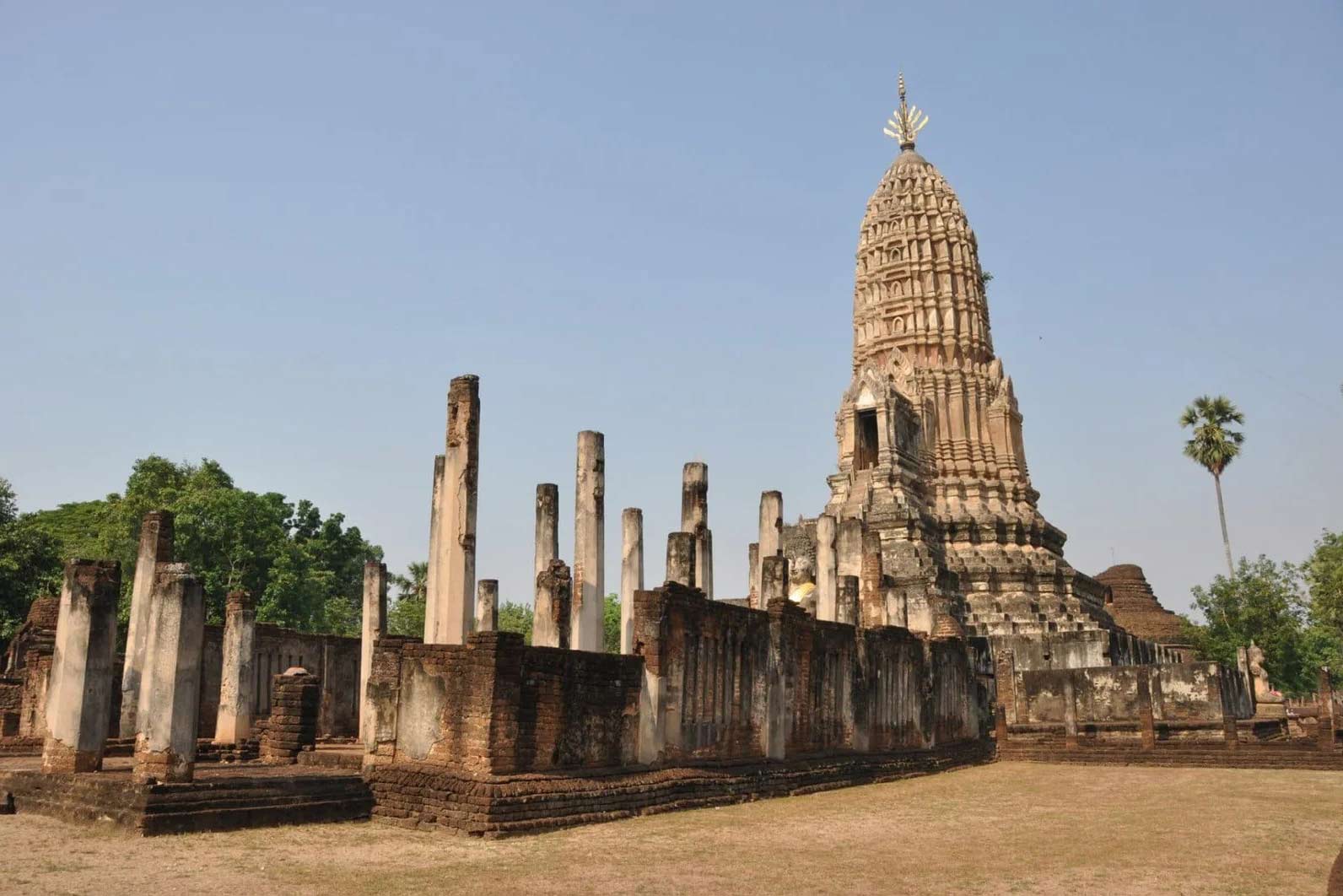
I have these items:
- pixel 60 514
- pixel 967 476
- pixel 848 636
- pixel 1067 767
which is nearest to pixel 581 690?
pixel 848 636

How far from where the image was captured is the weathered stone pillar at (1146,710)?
23.7m

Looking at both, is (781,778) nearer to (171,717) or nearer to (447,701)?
(447,701)

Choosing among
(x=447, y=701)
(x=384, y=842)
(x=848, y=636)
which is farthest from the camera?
(x=848, y=636)

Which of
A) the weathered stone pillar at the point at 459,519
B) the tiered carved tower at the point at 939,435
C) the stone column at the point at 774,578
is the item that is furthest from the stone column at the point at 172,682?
the tiered carved tower at the point at 939,435

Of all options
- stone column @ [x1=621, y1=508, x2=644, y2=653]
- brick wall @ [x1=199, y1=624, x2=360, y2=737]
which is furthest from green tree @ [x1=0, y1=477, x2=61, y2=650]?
stone column @ [x1=621, y1=508, x2=644, y2=653]

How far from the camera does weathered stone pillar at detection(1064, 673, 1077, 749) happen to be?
24.4 metres

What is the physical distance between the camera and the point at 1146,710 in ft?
78.1

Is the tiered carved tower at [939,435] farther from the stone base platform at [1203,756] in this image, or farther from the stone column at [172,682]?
the stone column at [172,682]

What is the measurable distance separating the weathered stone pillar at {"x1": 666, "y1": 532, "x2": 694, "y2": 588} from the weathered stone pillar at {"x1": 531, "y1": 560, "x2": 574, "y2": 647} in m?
2.00

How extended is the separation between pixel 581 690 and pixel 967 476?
27.2 m

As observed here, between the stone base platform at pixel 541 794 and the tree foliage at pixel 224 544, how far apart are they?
24039 mm

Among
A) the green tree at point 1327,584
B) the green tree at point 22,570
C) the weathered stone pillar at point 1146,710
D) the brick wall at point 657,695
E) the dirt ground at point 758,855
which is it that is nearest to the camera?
the dirt ground at point 758,855

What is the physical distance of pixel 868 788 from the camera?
17672mm

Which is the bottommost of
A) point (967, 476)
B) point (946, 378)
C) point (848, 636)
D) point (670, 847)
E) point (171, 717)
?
point (670, 847)
